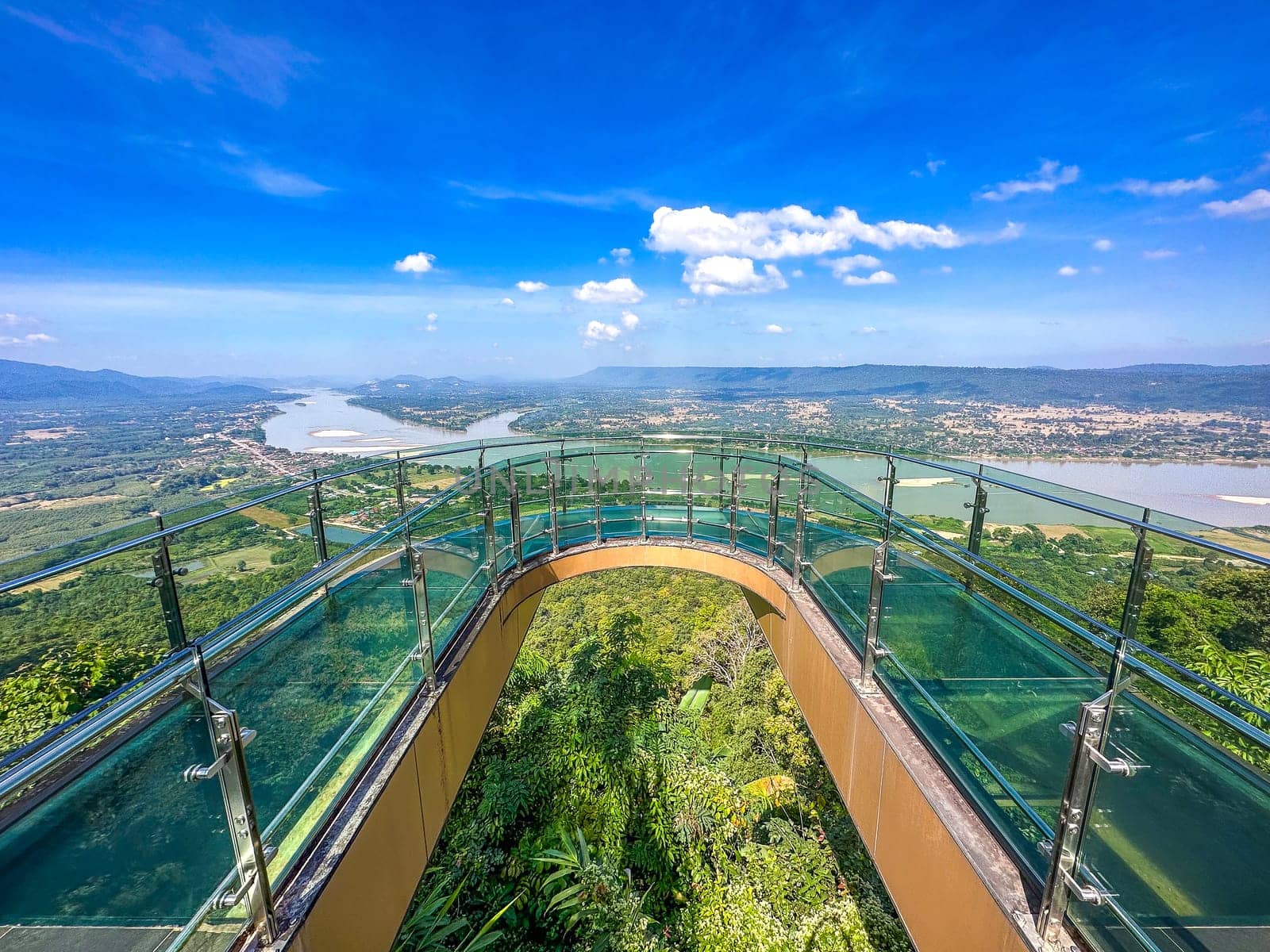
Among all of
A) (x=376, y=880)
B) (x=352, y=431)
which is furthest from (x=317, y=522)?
(x=352, y=431)

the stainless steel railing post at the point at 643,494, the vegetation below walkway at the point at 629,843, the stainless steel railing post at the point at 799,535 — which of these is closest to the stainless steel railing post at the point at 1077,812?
the stainless steel railing post at the point at 799,535

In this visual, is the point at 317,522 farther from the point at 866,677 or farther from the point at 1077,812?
the point at 1077,812

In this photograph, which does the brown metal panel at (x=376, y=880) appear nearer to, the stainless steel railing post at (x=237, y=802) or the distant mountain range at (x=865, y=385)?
the stainless steel railing post at (x=237, y=802)

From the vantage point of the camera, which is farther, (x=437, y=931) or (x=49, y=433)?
(x=49, y=433)

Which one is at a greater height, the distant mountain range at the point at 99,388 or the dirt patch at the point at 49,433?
the distant mountain range at the point at 99,388

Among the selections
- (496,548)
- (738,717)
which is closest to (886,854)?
(496,548)

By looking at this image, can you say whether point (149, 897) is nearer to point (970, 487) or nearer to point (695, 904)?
point (970, 487)
